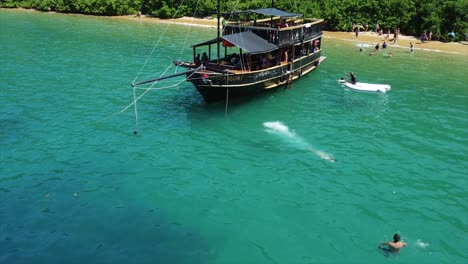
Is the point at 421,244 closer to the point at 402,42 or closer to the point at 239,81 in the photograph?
the point at 239,81

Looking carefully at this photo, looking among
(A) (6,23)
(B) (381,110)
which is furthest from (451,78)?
(A) (6,23)

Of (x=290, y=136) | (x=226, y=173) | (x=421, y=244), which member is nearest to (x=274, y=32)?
(x=290, y=136)

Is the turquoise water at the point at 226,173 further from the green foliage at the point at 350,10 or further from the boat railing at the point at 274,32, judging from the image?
the green foliage at the point at 350,10

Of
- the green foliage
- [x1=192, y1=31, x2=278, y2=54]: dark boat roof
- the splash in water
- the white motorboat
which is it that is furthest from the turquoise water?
the green foliage

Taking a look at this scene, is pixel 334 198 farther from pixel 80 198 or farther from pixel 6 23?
pixel 6 23

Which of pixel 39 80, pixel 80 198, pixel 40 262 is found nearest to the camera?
pixel 40 262

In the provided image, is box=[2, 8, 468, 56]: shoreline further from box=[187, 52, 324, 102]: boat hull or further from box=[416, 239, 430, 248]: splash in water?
box=[416, 239, 430, 248]: splash in water
